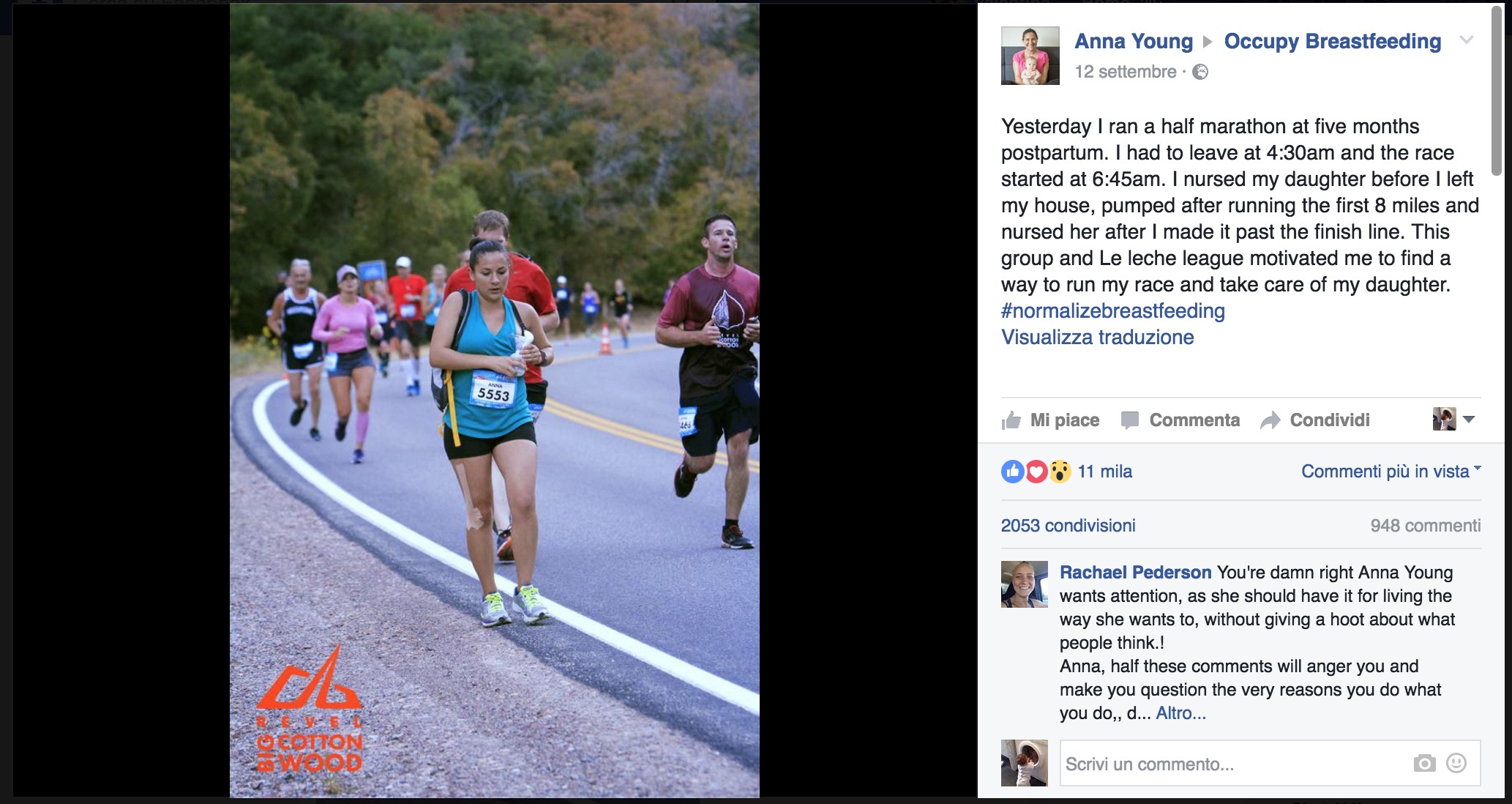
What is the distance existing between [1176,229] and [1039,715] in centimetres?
157

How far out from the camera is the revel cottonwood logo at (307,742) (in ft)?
17.3

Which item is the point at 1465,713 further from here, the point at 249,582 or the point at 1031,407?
the point at 249,582

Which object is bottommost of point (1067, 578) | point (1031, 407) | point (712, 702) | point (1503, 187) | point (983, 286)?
point (712, 702)

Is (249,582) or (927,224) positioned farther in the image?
(249,582)

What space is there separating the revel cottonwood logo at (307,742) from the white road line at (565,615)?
4.33 ft

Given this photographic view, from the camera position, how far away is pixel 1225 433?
191 inches

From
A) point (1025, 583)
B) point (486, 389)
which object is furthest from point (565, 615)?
point (1025, 583)

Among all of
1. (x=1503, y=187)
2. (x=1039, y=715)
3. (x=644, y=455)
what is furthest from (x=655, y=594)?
(x=644, y=455)

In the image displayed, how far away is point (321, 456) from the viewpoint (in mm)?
14109

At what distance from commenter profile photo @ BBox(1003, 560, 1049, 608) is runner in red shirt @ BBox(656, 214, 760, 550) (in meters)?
3.57

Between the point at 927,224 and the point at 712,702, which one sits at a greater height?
the point at 927,224

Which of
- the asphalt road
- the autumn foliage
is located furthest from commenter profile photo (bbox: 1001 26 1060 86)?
the autumn foliage

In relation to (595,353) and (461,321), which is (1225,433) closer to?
(461,321)

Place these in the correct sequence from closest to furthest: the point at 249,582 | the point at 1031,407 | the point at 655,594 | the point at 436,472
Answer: the point at 1031,407, the point at 655,594, the point at 249,582, the point at 436,472
